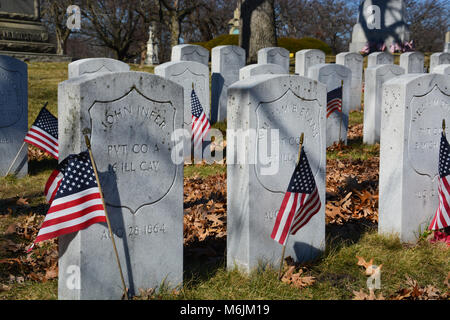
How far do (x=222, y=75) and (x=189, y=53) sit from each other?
984 mm

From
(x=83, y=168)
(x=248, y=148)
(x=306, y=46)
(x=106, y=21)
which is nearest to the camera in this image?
(x=83, y=168)

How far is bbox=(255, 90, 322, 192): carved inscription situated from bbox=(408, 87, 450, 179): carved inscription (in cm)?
107

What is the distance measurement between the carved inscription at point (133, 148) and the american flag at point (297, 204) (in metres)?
0.97

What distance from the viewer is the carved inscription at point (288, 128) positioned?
4.45 m

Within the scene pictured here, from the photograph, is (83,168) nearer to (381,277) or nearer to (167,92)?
(167,92)

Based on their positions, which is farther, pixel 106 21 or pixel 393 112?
pixel 106 21

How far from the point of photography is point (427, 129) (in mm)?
5391

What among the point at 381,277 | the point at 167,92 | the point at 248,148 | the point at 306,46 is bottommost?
the point at 381,277

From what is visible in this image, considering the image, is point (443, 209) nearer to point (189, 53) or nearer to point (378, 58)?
point (189, 53)

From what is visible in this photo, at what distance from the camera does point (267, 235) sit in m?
4.55

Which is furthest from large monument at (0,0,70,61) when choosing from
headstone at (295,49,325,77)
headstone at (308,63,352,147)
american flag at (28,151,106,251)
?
american flag at (28,151,106,251)

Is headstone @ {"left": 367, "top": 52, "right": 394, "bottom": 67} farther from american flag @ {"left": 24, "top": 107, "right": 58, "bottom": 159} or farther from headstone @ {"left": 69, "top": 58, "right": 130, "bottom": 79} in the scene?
american flag @ {"left": 24, "top": 107, "right": 58, "bottom": 159}

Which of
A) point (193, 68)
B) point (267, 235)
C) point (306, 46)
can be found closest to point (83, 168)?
point (267, 235)

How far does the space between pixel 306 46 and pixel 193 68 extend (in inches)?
746
